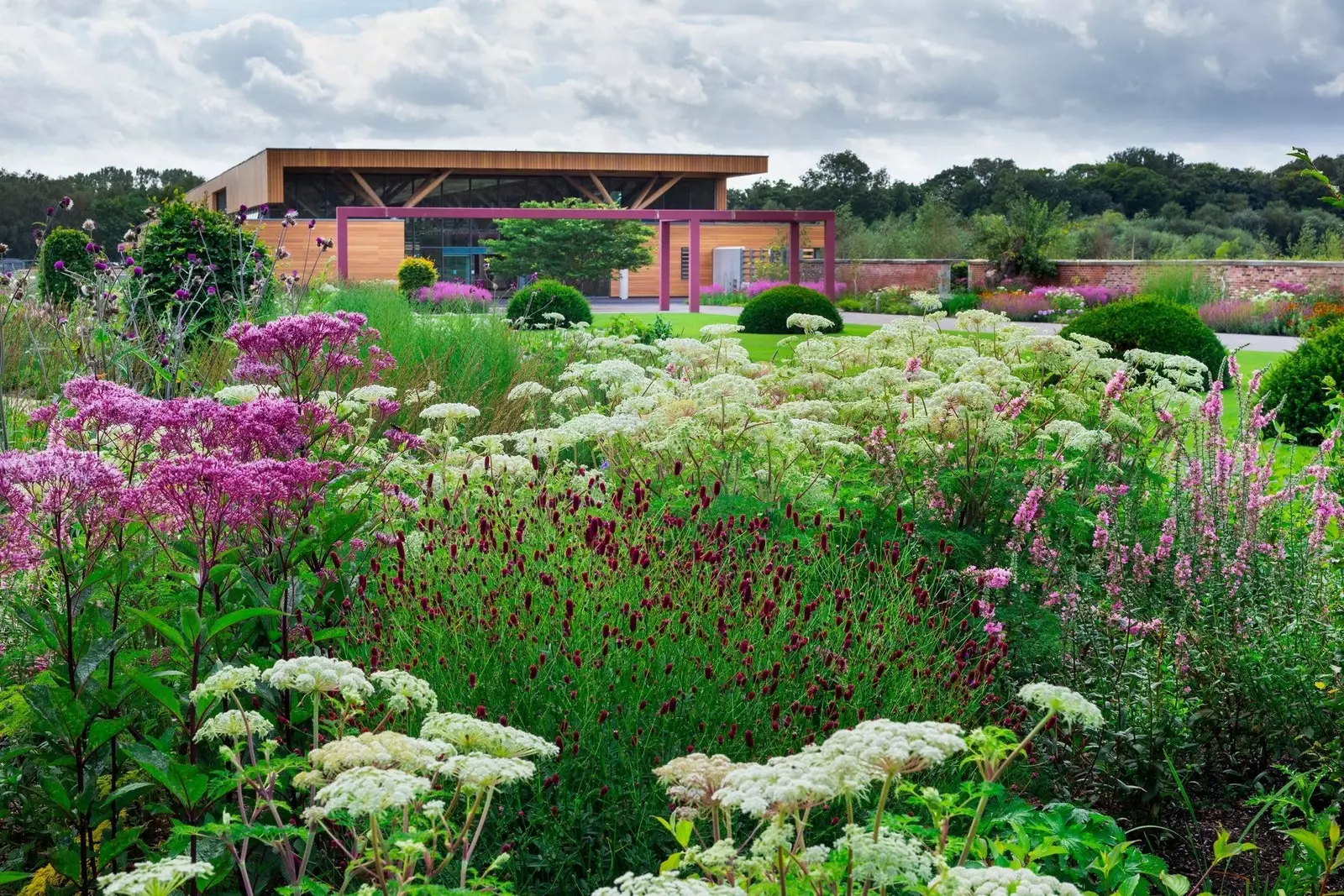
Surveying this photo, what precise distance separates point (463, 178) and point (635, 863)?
39478 millimetres

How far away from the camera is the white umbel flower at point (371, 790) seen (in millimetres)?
1515

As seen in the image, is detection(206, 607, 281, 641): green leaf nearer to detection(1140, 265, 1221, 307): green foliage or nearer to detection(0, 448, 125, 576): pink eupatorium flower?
detection(0, 448, 125, 576): pink eupatorium flower

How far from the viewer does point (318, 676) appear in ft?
6.52

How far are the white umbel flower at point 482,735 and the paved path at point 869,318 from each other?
16.9 ft

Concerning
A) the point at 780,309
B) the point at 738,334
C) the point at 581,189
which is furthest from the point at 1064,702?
the point at 581,189

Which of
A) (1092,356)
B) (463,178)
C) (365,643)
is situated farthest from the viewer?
(463,178)

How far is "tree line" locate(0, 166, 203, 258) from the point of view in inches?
1984

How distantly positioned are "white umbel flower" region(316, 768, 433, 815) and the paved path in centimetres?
546

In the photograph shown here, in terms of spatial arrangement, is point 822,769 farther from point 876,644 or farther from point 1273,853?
point 1273,853

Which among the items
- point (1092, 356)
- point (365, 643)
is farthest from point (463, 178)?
point (365, 643)

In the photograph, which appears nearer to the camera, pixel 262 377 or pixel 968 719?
pixel 968 719

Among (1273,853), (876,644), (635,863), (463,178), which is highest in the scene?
(463,178)

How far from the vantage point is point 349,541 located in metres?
3.43

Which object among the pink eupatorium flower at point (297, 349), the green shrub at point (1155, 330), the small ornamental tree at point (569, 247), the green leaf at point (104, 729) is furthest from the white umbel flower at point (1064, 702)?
the small ornamental tree at point (569, 247)
